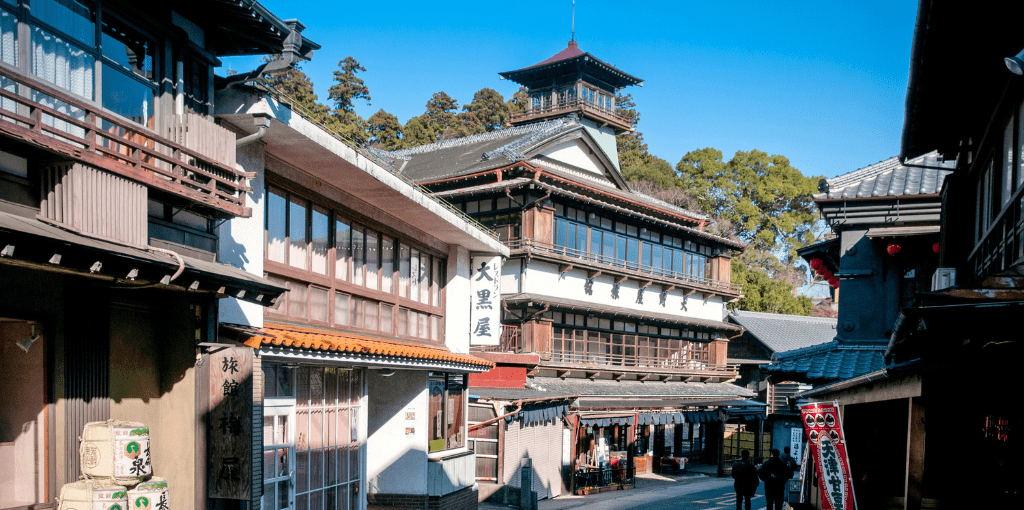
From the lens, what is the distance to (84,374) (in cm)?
Answer: 941

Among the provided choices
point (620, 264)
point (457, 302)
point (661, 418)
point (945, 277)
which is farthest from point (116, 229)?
point (661, 418)

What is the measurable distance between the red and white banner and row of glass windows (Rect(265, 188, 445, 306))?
863 cm

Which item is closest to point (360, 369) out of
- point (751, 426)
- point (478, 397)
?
point (478, 397)

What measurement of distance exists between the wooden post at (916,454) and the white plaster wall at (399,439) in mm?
12116

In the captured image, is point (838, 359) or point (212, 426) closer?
point (212, 426)

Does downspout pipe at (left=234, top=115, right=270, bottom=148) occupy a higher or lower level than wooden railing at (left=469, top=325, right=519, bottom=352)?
higher

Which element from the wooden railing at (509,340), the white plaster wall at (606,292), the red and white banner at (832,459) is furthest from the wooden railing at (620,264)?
the red and white banner at (832,459)

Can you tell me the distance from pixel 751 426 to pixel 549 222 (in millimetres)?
18615

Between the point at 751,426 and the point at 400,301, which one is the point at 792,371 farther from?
the point at 751,426

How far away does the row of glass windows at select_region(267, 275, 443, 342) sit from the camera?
14555 millimetres

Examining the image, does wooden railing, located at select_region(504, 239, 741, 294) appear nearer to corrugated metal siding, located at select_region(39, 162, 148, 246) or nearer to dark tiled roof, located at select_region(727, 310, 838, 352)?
dark tiled roof, located at select_region(727, 310, 838, 352)

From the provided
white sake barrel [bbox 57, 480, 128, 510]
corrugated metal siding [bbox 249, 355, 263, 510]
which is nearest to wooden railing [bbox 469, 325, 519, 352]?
corrugated metal siding [bbox 249, 355, 263, 510]

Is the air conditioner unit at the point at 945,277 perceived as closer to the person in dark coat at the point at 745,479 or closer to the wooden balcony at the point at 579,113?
the person in dark coat at the point at 745,479

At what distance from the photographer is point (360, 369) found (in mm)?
16938
